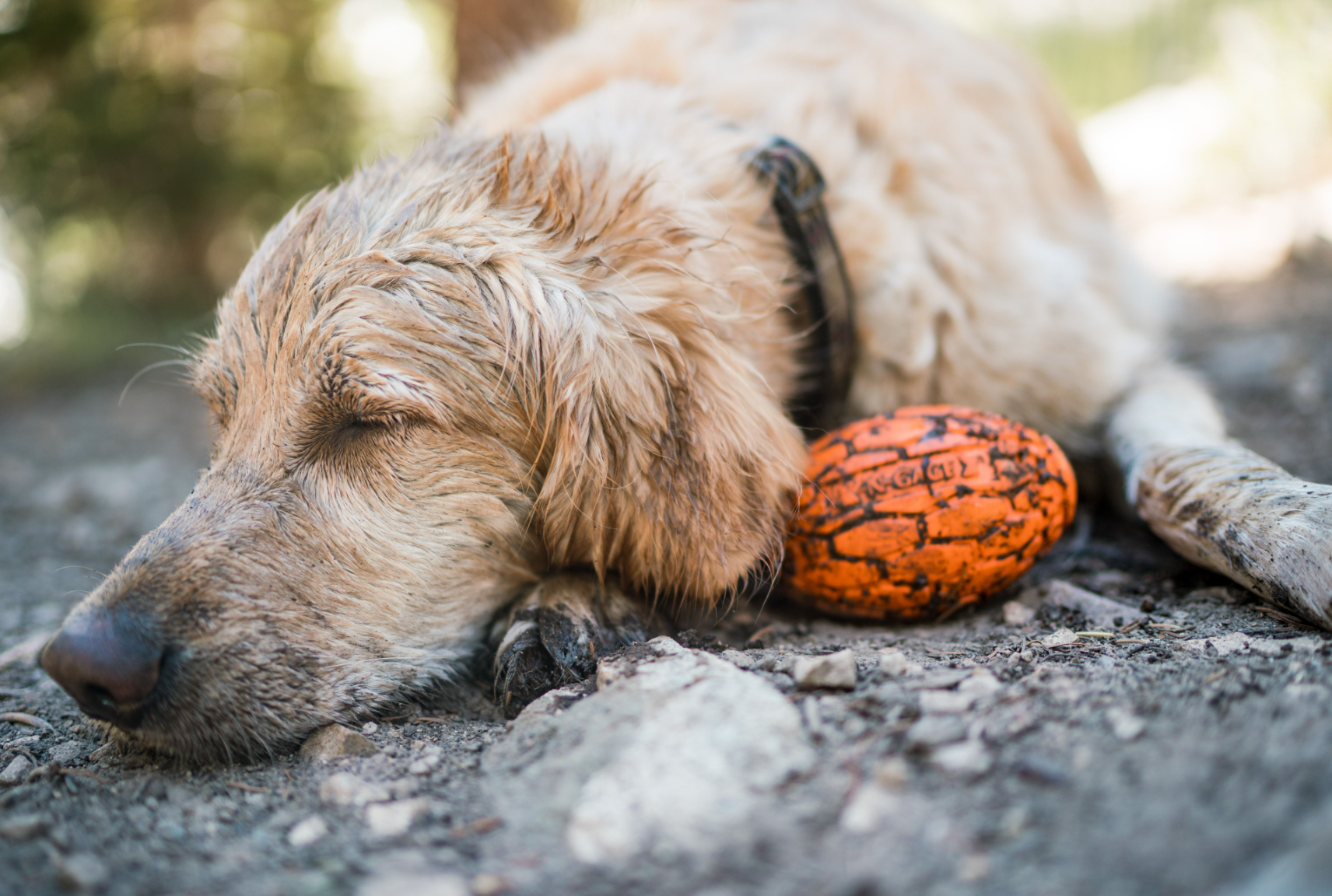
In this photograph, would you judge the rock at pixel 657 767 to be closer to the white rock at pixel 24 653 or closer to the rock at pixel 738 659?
the rock at pixel 738 659

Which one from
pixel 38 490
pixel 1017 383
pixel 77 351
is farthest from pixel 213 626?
pixel 77 351

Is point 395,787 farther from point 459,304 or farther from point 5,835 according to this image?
point 459,304

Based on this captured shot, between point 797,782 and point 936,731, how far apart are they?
242 mm

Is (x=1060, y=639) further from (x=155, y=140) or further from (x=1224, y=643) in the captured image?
(x=155, y=140)

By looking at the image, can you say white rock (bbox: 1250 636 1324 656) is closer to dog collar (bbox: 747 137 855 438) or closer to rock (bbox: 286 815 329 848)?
dog collar (bbox: 747 137 855 438)

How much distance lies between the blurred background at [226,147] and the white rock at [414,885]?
5.71 meters

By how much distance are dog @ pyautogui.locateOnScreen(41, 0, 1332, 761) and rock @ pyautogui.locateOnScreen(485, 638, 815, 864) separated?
0.38m

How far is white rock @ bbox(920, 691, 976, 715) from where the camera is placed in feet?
4.78

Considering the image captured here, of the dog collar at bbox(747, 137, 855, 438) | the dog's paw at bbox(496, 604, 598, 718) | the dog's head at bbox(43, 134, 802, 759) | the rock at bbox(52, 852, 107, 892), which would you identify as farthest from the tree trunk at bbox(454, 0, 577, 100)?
the rock at bbox(52, 852, 107, 892)

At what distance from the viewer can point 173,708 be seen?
68.7 inches

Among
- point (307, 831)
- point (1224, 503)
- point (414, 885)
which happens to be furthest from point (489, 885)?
point (1224, 503)

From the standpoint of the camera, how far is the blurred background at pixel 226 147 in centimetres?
683

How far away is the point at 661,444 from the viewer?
6.64ft

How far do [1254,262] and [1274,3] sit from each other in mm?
3030
